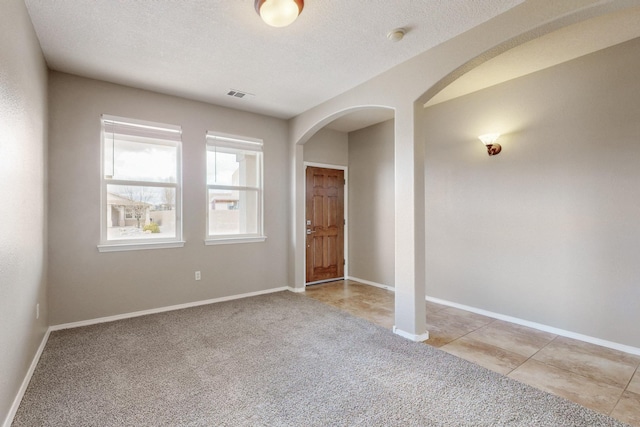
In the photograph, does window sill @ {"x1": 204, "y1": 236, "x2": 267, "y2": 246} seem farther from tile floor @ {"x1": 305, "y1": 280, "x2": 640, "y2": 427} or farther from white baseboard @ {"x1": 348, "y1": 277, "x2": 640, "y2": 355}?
white baseboard @ {"x1": 348, "y1": 277, "x2": 640, "y2": 355}

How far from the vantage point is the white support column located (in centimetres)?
303

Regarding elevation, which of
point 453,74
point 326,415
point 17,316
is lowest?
point 326,415

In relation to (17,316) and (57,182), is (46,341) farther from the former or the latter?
(57,182)

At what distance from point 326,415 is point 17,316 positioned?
84.9 inches

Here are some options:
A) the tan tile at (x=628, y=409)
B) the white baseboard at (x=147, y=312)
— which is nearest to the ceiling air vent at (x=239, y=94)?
the white baseboard at (x=147, y=312)

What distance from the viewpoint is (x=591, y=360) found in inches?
104

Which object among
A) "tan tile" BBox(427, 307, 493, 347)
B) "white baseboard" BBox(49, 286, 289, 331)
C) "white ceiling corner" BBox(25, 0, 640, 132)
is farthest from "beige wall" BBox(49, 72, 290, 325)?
"tan tile" BBox(427, 307, 493, 347)

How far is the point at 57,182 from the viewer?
3271 millimetres

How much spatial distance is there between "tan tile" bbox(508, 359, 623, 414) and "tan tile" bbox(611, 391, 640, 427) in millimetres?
28

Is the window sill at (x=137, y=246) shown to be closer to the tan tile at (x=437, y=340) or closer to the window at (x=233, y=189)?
the window at (x=233, y=189)

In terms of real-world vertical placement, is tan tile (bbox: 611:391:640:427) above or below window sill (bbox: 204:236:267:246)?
below

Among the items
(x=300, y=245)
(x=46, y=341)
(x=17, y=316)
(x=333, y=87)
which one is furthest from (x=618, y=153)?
(x=46, y=341)

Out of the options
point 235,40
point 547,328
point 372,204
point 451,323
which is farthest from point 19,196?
point 547,328

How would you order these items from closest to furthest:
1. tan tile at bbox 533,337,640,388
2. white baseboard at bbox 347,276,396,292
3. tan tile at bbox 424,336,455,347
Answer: tan tile at bbox 533,337,640,388
tan tile at bbox 424,336,455,347
white baseboard at bbox 347,276,396,292
